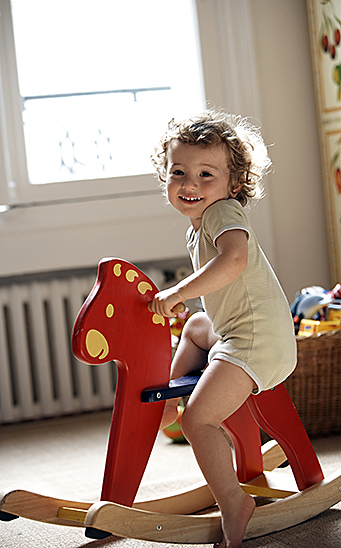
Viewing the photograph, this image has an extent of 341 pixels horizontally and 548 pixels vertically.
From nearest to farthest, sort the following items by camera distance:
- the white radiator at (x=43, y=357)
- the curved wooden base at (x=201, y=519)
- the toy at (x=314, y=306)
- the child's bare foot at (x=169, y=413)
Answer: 1. the curved wooden base at (x=201, y=519)
2. the child's bare foot at (x=169, y=413)
3. the toy at (x=314, y=306)
4. the white radiator at (x=43, y=357)

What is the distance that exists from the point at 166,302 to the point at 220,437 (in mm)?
244

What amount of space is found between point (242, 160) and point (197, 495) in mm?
662

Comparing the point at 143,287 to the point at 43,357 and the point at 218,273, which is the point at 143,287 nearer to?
the point at 218,273

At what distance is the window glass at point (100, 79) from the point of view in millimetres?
2289

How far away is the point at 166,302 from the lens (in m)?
1.07

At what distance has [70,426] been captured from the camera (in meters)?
2.12

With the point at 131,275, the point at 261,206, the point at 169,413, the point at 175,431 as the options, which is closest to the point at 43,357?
the point at 175,431

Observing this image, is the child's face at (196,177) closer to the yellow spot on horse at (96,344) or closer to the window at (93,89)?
the yellow spot on horse at (96,344)

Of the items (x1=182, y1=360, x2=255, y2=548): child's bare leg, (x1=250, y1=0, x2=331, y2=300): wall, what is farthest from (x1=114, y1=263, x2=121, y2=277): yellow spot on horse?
(x1=250, y1=0, x2=331, y2=300): wall

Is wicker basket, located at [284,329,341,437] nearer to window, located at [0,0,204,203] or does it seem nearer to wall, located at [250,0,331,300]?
wall, located at [250,0,331,300]

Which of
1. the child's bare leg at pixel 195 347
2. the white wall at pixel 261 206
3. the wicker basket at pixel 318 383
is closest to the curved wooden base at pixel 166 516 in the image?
the child's bare leg at pixel 195 347

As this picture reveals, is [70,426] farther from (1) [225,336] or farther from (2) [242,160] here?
(2) [242,160]

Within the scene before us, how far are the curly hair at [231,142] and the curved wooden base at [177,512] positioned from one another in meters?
0.56

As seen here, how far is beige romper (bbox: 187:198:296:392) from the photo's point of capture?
1110 mm
